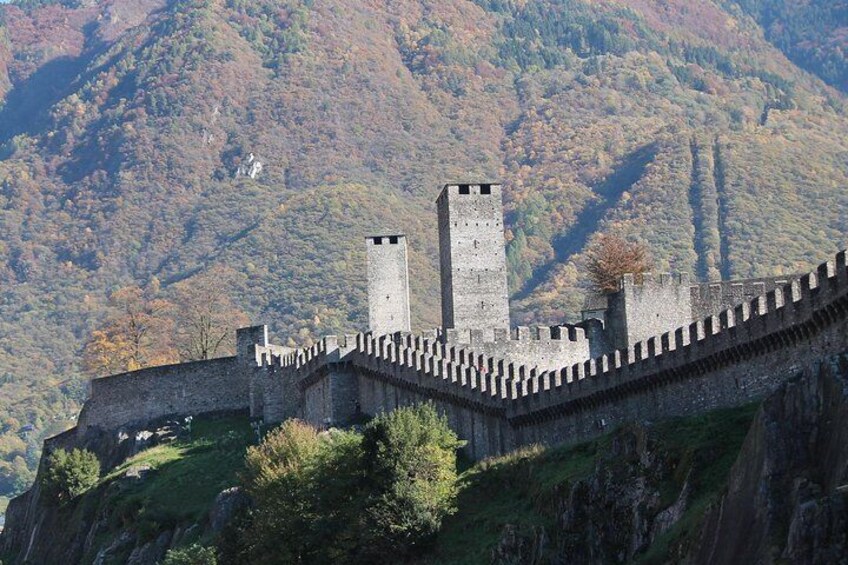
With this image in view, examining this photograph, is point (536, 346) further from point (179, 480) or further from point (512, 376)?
point (179, 480)

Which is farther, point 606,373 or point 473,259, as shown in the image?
point 473,259

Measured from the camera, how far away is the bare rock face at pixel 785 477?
35.2 metres

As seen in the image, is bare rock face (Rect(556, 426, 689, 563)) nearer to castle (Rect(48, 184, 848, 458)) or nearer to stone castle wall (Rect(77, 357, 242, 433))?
castle (Rect(48, 184, 848, 458))

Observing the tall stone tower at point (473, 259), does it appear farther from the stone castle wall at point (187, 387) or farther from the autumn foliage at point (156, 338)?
the autumn foliage at point (156, 338)

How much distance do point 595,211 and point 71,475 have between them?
97.4m

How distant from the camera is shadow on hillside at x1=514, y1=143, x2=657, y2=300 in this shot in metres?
160

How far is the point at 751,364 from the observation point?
48312 mm

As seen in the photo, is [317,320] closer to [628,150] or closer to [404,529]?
[628,150]

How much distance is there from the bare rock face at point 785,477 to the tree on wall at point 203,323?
62.6 meters

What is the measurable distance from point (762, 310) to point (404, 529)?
12.0 m

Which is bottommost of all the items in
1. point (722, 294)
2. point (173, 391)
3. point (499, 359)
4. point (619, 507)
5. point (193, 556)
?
point (193, 556)

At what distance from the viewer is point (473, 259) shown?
75688mm

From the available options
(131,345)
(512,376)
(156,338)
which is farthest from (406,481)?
(156,338)

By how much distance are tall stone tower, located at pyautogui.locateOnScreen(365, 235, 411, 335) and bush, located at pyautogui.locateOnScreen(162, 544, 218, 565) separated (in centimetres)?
1777
